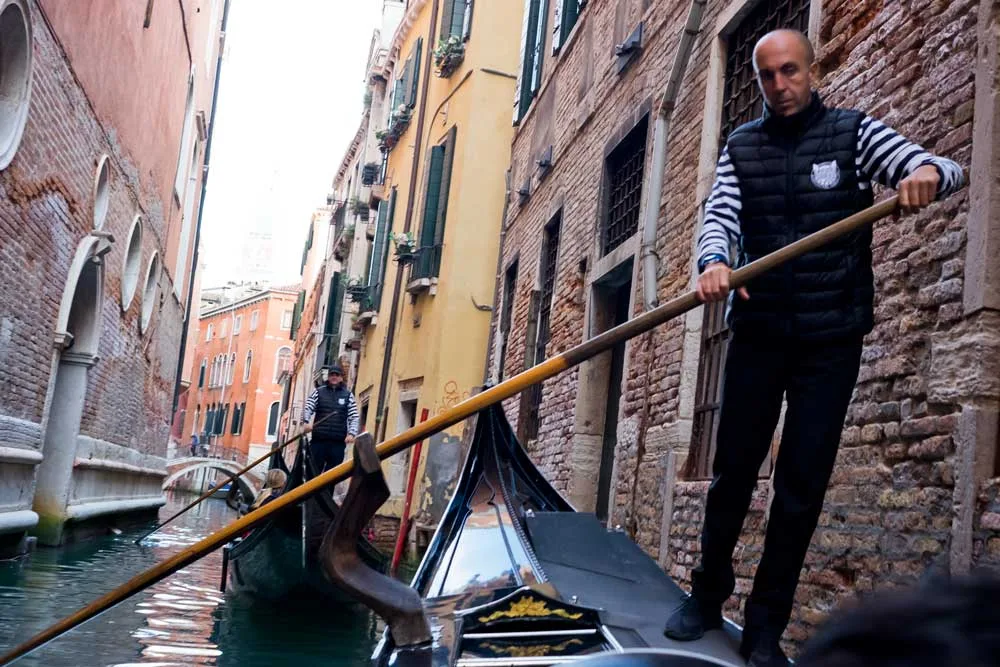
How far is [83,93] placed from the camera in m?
7.05

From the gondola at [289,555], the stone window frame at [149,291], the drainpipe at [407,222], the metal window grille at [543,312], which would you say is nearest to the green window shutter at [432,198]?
the drainpipe at [407,222]

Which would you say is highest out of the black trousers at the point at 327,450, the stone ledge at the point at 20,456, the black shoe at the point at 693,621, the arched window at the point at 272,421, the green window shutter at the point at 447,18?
A: the green window shutter at the point at 447,18

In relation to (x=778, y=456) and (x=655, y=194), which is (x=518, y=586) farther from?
(x=655, y=194)

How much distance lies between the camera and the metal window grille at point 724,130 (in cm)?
471

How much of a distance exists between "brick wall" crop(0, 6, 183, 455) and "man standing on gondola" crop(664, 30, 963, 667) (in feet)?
13.8

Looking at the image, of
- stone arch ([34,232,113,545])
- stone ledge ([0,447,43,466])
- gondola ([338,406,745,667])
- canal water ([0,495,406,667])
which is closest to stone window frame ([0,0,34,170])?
stone ledge ([0,447,43,466])

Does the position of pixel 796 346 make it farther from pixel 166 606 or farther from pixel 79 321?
pixel 79 321

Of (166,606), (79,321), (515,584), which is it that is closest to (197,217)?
(79,321)

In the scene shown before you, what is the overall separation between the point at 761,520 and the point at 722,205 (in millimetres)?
1705

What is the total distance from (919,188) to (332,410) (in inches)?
260

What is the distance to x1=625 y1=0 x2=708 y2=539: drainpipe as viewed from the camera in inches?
211

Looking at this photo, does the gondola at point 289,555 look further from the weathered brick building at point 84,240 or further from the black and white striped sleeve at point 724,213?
the black and white striped sleeve at point 724,213

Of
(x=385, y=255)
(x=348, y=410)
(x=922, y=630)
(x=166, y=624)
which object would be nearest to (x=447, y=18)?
(x=385, y=255)

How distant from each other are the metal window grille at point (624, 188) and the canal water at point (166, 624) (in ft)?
8.33
